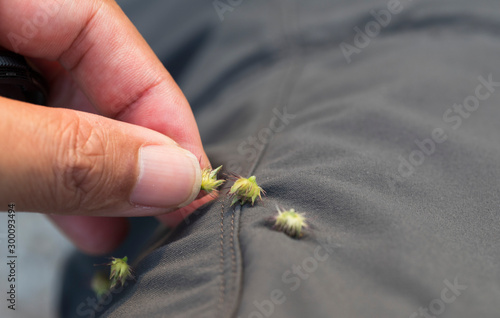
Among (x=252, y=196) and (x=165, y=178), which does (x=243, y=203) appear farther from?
(x=165, y=178)

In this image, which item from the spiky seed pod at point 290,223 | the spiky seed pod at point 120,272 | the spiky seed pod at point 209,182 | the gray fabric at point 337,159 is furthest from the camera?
the spiky seed pod at point 209,182

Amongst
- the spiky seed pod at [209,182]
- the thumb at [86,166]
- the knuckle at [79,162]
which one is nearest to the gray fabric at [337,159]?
the spiky seed pod at [209,182]

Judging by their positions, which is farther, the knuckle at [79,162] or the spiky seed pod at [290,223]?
the knuckle at [79,162]

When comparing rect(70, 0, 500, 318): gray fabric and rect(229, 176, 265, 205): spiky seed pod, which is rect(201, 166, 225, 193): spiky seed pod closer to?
rect(70, 0, 500, 318): gray fabric

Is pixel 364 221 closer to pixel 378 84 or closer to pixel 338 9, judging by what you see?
pixel 378 84

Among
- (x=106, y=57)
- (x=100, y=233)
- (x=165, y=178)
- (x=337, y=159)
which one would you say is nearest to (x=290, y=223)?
(x=337, y=159)

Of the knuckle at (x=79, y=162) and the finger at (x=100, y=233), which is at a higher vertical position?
the knuckle at (x=79, y=162)

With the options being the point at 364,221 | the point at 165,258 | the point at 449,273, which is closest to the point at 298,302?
the point at 364,221

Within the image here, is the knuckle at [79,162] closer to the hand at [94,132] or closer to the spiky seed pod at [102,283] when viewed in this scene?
the hand at [94,132]
